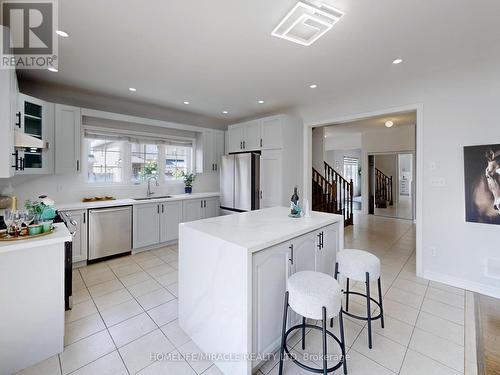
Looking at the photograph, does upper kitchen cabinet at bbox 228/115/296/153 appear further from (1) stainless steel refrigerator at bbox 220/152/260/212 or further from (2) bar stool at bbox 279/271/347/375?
(2) bar stool at bbox 279/271/347/375

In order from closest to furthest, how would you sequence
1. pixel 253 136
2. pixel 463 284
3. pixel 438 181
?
pixel 463 284 < pixel 438 181 < pixel 253 136

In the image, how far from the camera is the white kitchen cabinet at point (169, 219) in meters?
4.31

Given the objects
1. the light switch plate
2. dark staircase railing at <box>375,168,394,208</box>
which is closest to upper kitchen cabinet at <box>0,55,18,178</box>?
the light switch plate

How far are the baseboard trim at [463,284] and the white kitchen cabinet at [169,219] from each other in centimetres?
415

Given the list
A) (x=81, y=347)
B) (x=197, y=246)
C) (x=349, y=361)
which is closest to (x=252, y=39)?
(x=197, y=246)

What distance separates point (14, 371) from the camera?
1.63m

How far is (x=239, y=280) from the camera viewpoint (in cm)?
149

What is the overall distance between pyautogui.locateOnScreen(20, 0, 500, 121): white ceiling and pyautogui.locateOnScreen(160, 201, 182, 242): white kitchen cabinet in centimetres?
206

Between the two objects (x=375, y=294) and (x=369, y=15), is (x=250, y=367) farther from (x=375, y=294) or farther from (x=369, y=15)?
(x=369, y=15)

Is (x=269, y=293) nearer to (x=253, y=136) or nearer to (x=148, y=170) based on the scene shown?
(x=253, y=136)

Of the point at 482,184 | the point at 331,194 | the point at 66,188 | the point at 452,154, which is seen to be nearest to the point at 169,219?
the point at 66,188

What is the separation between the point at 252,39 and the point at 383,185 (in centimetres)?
799

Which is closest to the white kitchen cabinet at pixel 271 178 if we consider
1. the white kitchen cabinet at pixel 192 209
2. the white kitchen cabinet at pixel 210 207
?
the white kitchen cabinet at pixel 210 207

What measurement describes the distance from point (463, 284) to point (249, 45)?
3.82m
